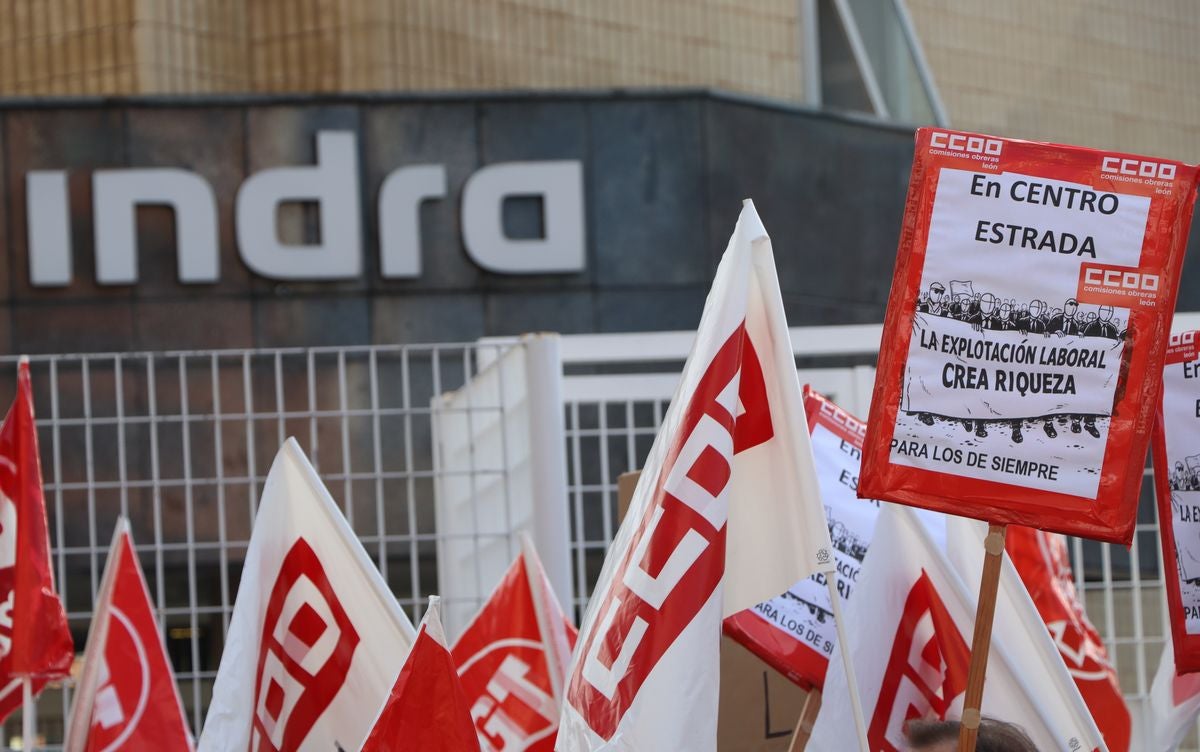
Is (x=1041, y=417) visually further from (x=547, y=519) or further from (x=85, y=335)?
(x=85, y=335)

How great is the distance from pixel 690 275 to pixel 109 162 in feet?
9.01

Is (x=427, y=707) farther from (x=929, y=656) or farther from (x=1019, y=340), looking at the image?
(x=1019, y=340)

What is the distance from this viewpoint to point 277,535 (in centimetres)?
384

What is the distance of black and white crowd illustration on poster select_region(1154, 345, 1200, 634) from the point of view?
3512 millimetres

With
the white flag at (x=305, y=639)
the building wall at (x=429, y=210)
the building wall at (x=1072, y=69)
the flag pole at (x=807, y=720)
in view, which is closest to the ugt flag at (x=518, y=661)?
the white flag at (x=305, y=639)

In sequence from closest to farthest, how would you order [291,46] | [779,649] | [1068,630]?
[779,649] → [1068,630] → [291,46]

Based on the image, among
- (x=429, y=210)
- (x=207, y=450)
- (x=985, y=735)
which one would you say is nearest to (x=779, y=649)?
(x=985, y=735)

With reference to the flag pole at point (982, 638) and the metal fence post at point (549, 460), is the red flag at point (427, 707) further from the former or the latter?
the metal fence post at point (549, 460)

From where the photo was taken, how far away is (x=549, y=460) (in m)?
5.05

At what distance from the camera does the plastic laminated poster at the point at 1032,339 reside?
114 inches

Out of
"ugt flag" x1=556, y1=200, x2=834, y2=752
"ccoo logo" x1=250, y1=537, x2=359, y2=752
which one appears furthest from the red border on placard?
"ccoo logo" x1=250, y1=537, x2=359, y2=752

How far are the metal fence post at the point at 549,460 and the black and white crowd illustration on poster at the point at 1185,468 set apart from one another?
1.90 meters

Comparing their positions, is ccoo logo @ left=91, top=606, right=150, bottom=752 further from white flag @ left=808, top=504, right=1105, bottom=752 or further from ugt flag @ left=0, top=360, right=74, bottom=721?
white flag @ left=808, top=504, right=1105, bottom=752

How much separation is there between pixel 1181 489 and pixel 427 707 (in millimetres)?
1466
